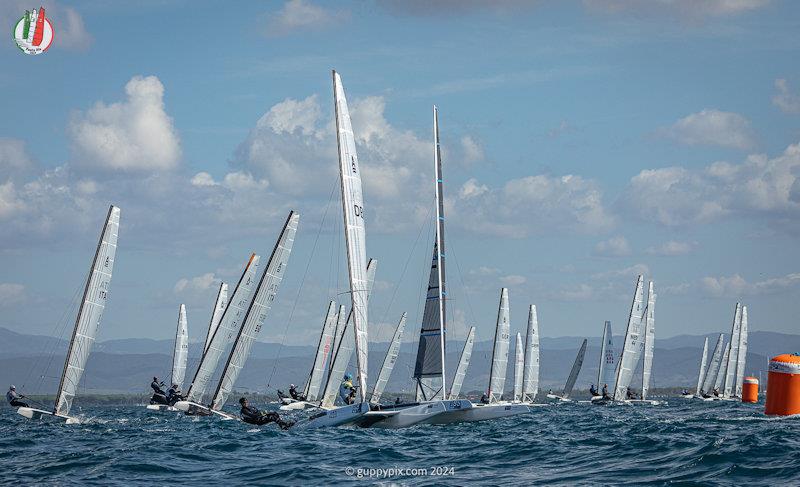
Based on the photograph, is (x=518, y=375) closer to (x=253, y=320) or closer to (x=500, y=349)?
(x=500, y=349)

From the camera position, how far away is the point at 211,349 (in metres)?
57.4

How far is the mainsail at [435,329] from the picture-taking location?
44594 mm

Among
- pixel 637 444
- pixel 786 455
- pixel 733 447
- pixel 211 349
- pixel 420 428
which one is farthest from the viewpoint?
pixel 211 349

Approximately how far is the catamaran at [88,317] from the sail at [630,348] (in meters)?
48.7

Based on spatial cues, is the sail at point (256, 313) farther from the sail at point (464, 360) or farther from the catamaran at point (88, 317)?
the sail at point (464, 360)

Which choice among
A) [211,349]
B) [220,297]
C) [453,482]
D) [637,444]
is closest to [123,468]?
[453,482]

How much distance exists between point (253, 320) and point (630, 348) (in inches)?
1758

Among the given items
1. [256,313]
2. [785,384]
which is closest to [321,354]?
[256,313]

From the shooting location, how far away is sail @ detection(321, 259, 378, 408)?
245 feet

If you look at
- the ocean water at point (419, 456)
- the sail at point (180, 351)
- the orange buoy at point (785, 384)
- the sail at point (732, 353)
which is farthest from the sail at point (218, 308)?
the sail at point (732, 353)

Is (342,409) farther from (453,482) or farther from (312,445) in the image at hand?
(453,482)

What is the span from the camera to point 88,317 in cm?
4969

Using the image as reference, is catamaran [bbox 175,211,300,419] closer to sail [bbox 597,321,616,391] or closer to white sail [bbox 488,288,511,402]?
white sail [bbox 488,288,511,402]

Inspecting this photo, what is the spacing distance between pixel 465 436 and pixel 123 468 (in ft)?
46.2
